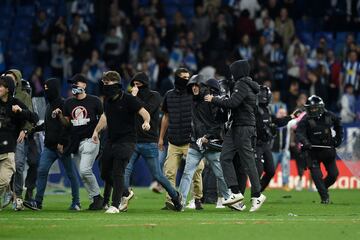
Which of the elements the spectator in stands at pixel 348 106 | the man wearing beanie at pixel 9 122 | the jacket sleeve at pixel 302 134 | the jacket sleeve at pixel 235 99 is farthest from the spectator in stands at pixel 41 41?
the jacket sleeve at pixel 235 99

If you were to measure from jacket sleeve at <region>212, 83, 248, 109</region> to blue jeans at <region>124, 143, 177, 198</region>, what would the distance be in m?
1.57

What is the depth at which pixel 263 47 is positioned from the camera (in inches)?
1371

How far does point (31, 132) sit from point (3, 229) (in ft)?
19.0

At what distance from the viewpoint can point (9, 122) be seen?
18.9m

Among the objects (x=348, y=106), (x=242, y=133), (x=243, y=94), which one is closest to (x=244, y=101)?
(x=243, y=94)

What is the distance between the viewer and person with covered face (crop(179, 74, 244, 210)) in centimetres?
2014

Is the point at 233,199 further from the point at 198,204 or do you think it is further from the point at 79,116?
the point at 79,116

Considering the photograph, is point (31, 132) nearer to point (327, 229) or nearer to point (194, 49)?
point (327, 229)

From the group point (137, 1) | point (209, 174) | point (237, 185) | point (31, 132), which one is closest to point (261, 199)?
point (237, 185)

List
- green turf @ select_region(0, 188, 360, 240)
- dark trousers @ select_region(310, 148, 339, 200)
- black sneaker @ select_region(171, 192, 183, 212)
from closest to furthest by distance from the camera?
green turf @ select_region(0, 188, 360, 240) < black sneaker @ select_region(171, 192, 183, 212) < dark trousers @ select_region(310, 148, 339, 200)

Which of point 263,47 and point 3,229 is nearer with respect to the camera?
point 3,229

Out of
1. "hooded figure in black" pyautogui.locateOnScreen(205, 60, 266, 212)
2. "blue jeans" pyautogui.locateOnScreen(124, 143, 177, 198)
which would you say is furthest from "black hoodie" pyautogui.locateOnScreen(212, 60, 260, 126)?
"blue jeans" pyautogui.locateOnScreen(124, 143, 177, 198)

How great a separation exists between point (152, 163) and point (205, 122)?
3.91 feet

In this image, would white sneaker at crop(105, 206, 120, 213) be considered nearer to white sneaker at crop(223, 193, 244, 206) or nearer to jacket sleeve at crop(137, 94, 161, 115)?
white sneaker at crop(223, 193, 244, 206)
